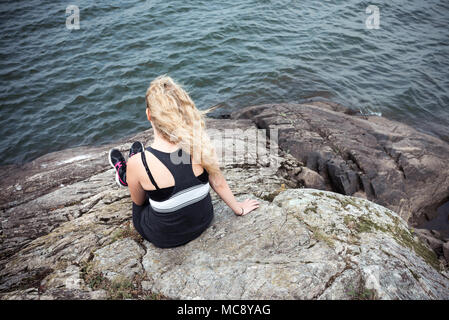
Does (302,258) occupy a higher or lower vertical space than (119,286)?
higher

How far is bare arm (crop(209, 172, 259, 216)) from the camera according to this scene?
3310mm

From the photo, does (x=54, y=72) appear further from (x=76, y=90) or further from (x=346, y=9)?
(x=346, y=9)

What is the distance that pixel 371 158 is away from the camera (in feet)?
20.8

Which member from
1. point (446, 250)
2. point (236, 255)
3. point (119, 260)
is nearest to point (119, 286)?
point (119, 260)

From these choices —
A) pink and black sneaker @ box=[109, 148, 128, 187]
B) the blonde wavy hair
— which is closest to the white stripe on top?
the blonde wavy hair

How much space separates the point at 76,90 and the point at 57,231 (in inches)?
325

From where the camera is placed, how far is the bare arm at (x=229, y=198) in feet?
10.9

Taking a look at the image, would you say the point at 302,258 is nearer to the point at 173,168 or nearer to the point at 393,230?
the point at 393,230

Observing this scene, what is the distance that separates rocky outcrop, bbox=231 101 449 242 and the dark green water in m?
2.97

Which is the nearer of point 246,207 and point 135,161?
point 135,161

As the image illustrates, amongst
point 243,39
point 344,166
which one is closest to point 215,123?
point 344,166

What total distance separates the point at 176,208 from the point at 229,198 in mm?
747

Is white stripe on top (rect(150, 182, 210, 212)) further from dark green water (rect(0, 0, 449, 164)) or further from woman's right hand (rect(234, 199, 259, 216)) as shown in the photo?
dark green water (rect(0, 0, 449, 164))

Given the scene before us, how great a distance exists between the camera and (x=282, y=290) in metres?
2.66
